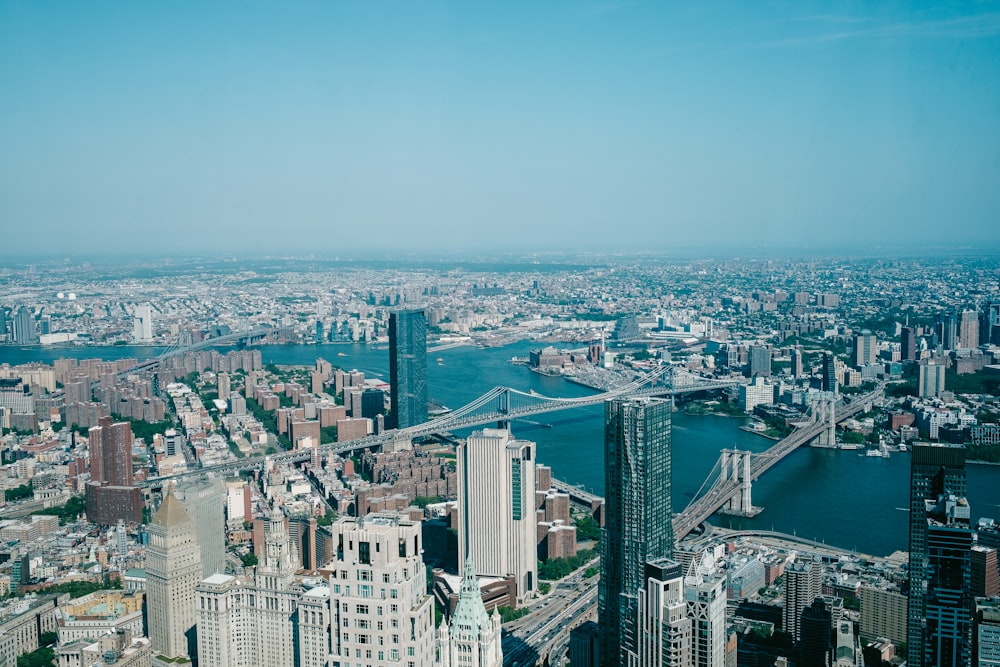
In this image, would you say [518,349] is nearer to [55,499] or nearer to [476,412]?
[476,412]

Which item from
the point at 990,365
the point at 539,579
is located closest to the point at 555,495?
the point at 539,579

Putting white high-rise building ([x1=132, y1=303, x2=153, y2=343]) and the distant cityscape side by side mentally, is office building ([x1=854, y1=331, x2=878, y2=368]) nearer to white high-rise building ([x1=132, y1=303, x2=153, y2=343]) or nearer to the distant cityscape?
the distant cityscape

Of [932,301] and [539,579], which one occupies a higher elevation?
[932,301]

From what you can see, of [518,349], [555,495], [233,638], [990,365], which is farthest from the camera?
[518,349]

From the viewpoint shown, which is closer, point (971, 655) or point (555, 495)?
point (971, 655)

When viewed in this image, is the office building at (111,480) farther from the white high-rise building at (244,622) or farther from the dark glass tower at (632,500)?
the dark glass tower at (632,500)

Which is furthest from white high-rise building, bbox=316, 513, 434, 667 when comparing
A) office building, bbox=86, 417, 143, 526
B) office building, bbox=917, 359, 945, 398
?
office building, bbox=917, 359, 945, 398

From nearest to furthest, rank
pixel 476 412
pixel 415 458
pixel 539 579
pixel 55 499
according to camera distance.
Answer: pixel 539 579 < pixel 55 499 < pixel 415 458 < pixel 476 412
